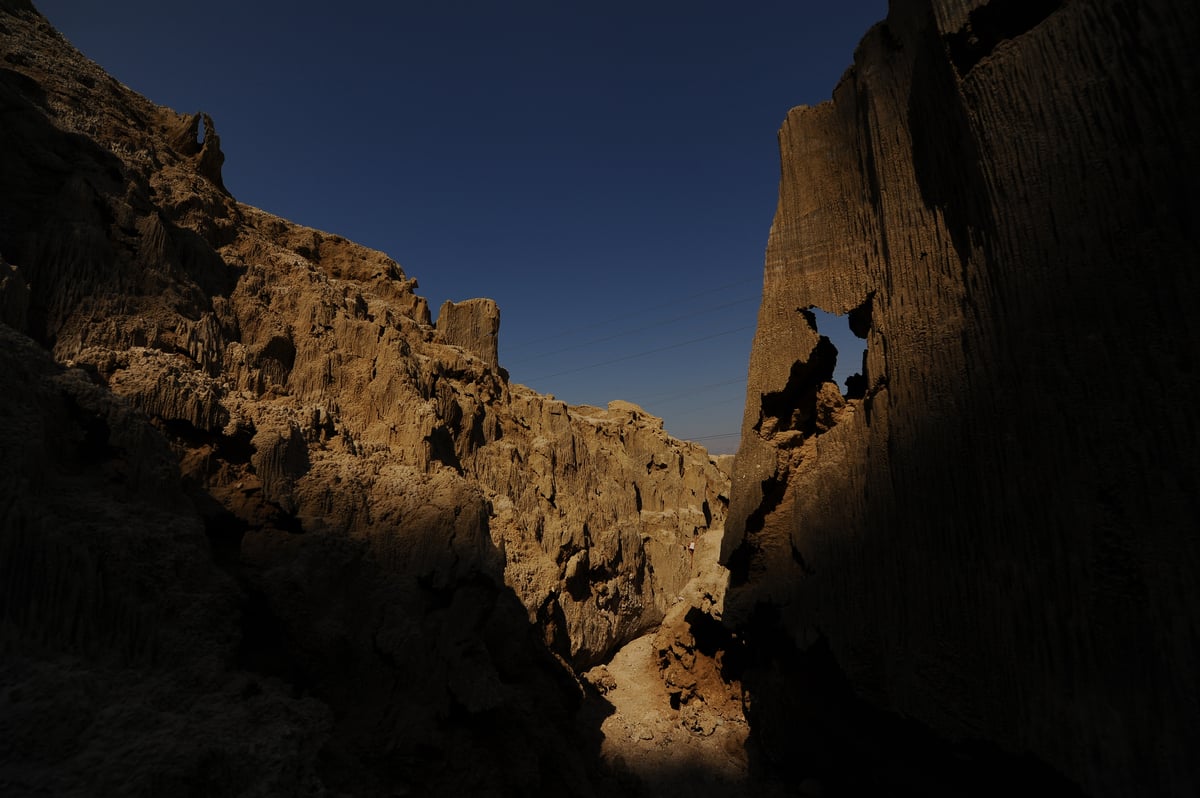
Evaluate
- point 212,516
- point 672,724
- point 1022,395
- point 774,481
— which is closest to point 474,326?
point 774,481

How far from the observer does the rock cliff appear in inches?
128

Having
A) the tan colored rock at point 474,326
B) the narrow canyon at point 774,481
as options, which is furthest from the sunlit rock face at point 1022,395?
the tan colored rock at point 474,326

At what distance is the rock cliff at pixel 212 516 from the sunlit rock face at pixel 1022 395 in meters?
4.28

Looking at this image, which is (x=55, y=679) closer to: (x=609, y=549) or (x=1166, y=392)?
(x=1166, y=392)

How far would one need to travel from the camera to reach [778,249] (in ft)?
25.4

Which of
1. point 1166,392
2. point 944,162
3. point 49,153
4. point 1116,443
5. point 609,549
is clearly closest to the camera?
point 1166,392

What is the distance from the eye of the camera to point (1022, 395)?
4.38m

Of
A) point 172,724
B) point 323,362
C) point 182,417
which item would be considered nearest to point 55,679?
point 172,724

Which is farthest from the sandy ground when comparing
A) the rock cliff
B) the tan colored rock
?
the tan colored rock

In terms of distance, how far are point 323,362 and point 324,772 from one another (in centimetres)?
576

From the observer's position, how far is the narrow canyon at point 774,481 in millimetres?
3488

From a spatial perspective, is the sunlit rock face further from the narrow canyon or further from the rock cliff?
the rock cliff

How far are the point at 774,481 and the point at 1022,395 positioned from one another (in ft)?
11.7

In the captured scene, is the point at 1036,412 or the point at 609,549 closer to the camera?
the point at 1036,412
